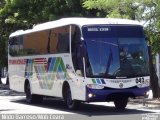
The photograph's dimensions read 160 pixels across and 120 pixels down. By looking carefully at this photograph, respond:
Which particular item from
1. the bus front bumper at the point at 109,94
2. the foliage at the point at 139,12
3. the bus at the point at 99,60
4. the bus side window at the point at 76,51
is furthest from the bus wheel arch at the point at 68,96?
the foliage at the point at 139,12

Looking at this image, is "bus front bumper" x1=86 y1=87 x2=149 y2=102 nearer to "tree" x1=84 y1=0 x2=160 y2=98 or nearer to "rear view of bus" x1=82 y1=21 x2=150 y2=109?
"rear view of bus" x1=82 y1=21 x2=150 y2=109

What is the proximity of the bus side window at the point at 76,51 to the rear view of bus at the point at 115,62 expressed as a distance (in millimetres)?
356

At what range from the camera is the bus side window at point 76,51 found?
722 inches

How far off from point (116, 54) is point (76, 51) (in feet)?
4.80

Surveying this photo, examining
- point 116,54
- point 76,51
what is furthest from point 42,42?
point 116,54

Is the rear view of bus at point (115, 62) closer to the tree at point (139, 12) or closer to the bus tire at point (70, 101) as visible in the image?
the bus tire at point (70, 101)

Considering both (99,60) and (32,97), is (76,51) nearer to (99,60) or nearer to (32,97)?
(99,60)

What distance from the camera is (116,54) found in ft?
59.6

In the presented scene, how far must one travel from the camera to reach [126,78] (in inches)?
712

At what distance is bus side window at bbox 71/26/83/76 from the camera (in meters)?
18.3

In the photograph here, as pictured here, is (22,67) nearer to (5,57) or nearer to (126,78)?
(126,78)

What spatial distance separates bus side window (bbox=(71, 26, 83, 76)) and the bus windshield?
0.37 m

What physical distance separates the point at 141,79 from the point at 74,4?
13.8 m

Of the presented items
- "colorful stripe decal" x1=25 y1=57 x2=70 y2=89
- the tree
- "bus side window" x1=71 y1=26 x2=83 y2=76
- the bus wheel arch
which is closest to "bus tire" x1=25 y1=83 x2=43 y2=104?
"colorful stripe decal" x1=25 y1=57 x2=70 y2=89
